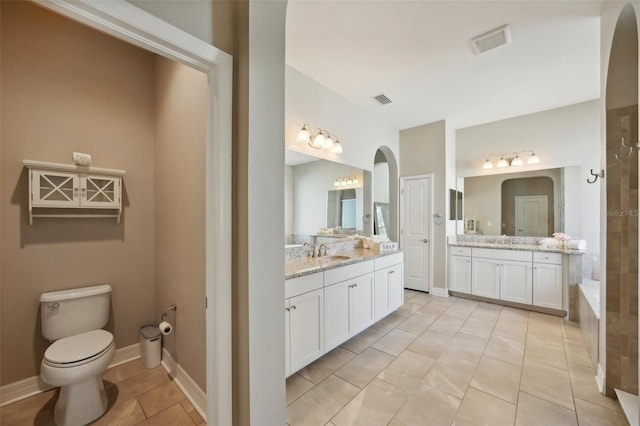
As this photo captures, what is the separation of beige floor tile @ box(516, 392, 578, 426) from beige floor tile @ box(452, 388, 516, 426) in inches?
2.1

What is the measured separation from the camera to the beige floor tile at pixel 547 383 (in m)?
1.83

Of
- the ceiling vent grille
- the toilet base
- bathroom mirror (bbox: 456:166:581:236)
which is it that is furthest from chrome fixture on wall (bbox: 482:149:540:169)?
the toilet base

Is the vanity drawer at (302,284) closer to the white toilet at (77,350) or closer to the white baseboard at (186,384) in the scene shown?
the white baseboard at (186,384)

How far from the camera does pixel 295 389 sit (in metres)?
1.93

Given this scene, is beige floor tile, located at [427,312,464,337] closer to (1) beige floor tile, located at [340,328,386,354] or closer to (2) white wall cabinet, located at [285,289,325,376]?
(1) beige floor tile, located at [340,328,386,354]

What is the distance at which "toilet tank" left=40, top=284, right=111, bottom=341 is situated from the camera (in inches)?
73.2

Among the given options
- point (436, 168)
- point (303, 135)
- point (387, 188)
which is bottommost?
point (387, 188)

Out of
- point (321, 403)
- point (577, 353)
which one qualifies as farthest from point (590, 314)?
point (321, 403)

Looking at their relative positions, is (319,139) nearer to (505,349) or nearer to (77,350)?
(77,350)

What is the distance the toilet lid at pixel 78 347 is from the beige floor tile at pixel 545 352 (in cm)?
345

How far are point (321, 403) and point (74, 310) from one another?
198cm

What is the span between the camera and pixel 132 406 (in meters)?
1.77

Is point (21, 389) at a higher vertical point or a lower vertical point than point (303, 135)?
lower

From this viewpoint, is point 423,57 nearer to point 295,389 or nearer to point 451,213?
point 451,213
